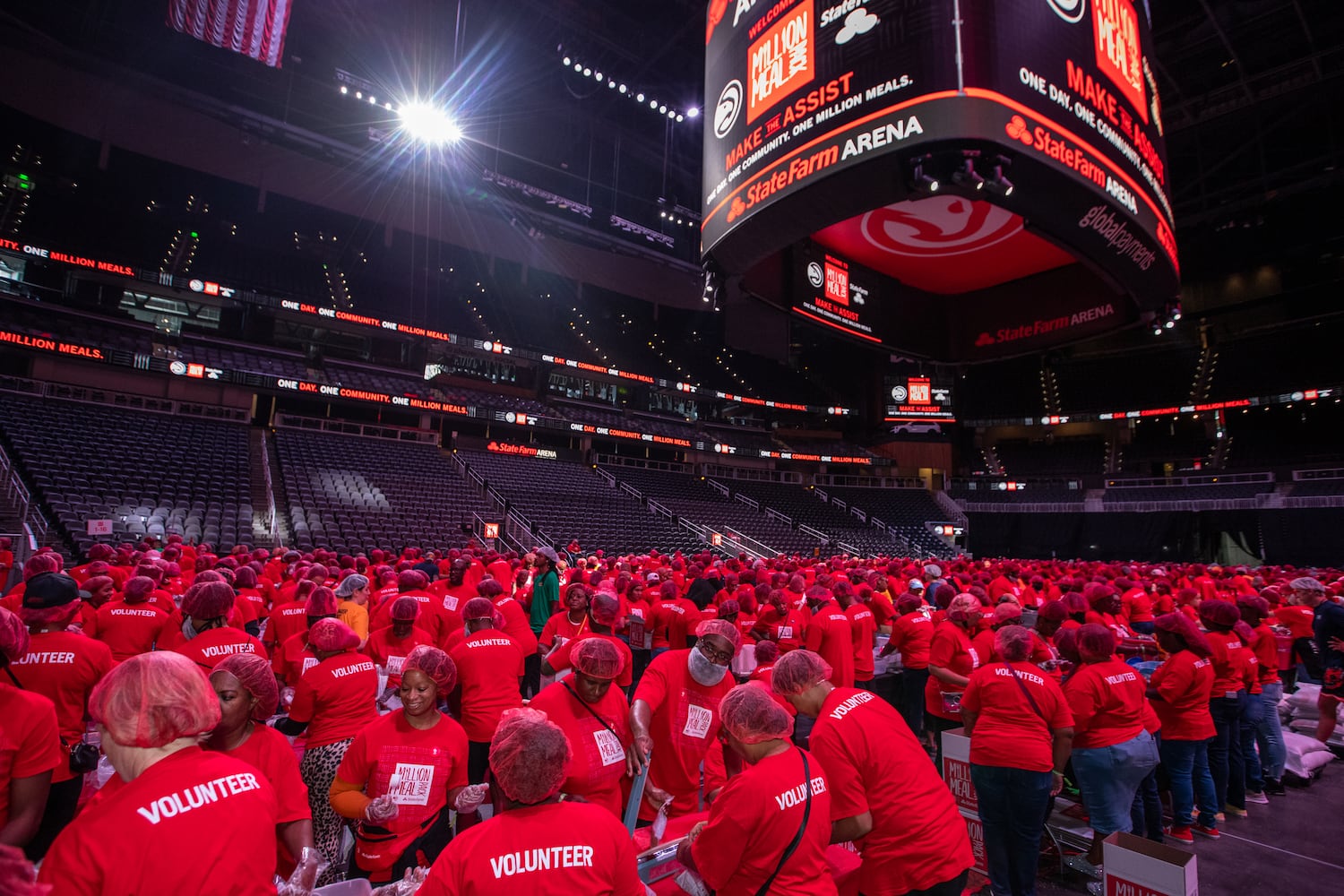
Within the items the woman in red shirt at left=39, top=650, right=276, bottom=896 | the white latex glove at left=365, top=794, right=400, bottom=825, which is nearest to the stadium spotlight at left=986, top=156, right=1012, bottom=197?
the white latex glove at left=365, top=794, right=400, bottom=825

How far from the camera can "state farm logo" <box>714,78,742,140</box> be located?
668cm

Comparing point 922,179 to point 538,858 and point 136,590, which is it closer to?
point 538,858

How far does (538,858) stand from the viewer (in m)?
1.96

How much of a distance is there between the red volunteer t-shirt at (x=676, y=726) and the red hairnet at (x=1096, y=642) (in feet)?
8.43

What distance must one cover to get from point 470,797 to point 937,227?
795 cm

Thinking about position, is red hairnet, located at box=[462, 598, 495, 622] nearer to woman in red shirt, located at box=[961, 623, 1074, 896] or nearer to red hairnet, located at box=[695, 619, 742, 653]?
red hairnet, located at box=[695, 619, 742, 653]

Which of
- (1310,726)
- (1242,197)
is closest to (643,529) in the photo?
(1310,726)

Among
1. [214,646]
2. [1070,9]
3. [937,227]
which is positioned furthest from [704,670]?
[937,227]

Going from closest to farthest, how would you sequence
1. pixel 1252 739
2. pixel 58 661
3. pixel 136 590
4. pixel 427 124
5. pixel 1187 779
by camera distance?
1. pixel 58 661
2. pixel 1187 779
3. pixel 136 590
4. pixel 1252 739
5. pixel 427 124

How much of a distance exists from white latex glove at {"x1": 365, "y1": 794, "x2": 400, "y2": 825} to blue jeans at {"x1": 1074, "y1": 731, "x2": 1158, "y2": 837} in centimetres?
442

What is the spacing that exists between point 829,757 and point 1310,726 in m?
9.76

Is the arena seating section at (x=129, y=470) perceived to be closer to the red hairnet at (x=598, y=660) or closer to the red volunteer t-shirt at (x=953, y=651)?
the red hairnet at (x=598, y=660)

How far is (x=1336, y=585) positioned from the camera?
1220 centimetres

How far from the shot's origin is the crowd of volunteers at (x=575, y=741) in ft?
6.30
